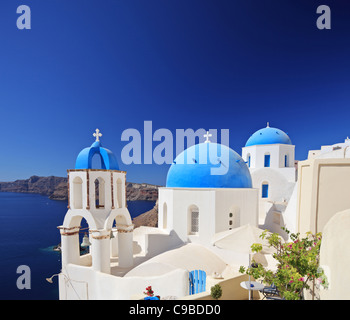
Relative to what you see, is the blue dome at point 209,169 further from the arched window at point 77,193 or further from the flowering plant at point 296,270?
the flowering plant at point 296,270

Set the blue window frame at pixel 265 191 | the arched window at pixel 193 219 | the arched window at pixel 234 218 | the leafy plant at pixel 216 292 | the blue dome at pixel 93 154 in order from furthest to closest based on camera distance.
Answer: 1. the blue window frame at pixel 265 191
2. the arched window at pixel 193 219
3. the arched window at pixel 234 218
4. the blue dome at pixel 93 154
5. the leafy plant at pixel 216 292

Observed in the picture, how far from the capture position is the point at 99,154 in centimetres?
1067

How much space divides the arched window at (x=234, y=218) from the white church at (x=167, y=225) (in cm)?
6

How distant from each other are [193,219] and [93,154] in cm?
719

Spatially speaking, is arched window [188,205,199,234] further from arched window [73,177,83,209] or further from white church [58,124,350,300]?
arched window [73,177,83,209]

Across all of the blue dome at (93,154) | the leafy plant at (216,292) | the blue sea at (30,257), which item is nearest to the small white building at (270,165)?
the leafy plant at (216,292)

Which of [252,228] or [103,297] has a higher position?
[252,228]

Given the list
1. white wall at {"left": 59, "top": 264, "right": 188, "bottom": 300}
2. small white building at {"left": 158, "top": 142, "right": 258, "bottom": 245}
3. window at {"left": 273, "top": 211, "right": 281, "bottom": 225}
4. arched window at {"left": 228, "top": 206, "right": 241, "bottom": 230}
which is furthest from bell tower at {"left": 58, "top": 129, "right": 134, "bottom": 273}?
window at {"left": 273, "top": 211, "right": 281, "bottom": 225}

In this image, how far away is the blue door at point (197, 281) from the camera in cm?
765

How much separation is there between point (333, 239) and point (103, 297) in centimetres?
934
